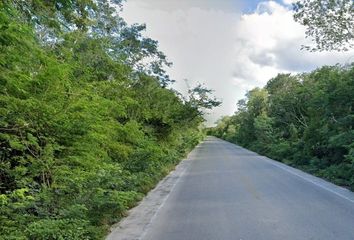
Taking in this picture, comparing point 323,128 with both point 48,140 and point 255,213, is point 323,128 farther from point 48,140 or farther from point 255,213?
point 48,140

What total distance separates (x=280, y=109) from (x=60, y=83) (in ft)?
111

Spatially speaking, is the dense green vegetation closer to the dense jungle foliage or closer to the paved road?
the paved road

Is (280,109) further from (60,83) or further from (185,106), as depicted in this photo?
(60,83)

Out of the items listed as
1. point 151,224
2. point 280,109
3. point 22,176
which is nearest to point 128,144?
point 151,224

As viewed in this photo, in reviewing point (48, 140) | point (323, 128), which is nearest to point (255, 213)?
point (48, 140)

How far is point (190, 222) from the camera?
830cm

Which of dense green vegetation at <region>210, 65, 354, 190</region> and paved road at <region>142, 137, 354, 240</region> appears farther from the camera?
dense green vegetation at <region>210, 65, 354, 190</region>

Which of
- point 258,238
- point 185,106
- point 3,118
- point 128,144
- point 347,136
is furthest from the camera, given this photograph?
point 185,106

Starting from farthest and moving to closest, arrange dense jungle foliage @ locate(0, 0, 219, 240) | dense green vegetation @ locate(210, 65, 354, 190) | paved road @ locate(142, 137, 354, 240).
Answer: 1. dense green vegetation @ locate(210, 65, 354, 190)
2. paved road @ locate(142, 137, 354, 240)
3. dense jungle foliage @ locate(0, 0, 219, 240)

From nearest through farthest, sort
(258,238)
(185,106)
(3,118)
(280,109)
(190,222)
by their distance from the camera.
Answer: (3,118) < (258,238) < (190,222) < (185,106) < (280,109)

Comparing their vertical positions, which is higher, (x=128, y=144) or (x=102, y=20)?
(x=102, y=20)

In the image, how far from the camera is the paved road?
7.18m

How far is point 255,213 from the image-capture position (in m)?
9.01

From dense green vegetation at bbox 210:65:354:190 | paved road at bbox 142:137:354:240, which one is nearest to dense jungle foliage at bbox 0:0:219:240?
paved road at bbox 142:137:354:240
